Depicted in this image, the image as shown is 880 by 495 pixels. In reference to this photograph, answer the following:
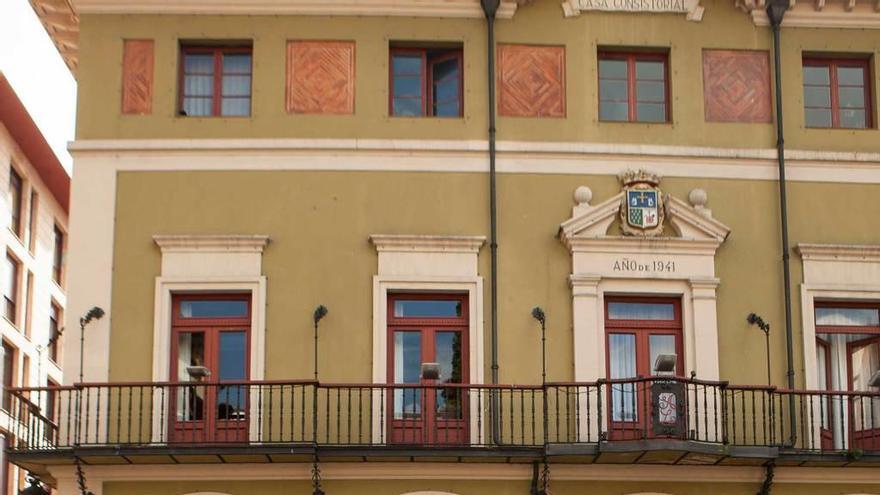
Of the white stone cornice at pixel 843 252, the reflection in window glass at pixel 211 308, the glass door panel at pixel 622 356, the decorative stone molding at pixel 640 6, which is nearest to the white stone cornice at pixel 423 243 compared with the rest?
the reflection in window glass at pixel 211 308

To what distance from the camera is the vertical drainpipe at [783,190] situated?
102 ft

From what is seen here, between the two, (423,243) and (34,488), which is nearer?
(34,488)

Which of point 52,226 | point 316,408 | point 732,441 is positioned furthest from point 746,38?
point 52,226

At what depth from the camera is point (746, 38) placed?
3256 cm

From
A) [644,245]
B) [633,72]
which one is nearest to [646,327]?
[644,245]

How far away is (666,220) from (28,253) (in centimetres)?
2599

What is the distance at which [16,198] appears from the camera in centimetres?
5203

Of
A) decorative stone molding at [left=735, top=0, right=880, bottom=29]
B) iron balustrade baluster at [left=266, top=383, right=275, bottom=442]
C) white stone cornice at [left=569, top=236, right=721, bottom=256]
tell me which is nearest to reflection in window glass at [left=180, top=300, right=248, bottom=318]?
iron balustrade baluster at [left=266, top=383, right=275, bottom=442]

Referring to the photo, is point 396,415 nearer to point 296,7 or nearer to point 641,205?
point 641,205

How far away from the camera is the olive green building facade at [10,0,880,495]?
30031mm

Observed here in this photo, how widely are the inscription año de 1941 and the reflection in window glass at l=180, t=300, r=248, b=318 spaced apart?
6.20m

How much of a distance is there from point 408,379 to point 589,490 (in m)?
3.46

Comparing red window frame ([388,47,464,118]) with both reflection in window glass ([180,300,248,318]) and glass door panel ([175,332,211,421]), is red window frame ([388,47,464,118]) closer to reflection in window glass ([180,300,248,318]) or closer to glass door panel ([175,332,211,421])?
reflection in window glass ([180,300,248,318])

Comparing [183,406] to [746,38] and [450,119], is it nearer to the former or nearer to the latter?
[450,119]
